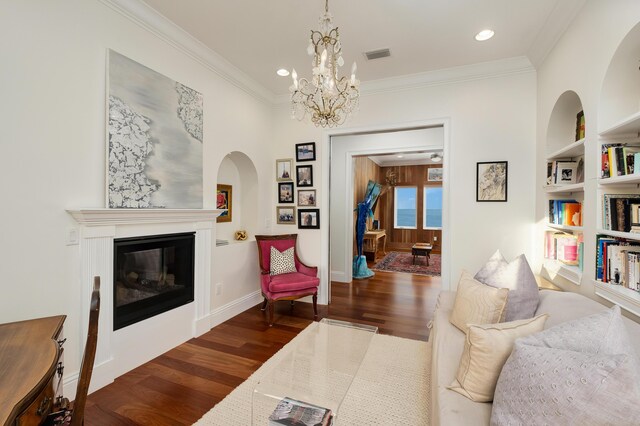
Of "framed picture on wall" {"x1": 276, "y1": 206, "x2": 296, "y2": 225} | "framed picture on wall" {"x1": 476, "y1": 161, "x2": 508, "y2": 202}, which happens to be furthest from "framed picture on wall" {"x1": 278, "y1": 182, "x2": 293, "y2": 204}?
"framed picture on wall" {"x1": 476, "y1": 161, "x2": 508, "y2": 202}

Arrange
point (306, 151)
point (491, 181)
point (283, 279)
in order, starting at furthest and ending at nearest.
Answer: point (306, 151)
point (283, 279)
point (491, 181)

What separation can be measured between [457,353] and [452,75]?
3176 mm

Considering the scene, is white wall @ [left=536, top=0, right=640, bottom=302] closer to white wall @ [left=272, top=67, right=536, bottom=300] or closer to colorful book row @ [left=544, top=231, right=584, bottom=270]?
colorful book row @ [left=544, top=231, right=584, bottom=270]

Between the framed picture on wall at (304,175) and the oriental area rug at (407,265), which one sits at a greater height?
the framed picture on wall at (304,175)

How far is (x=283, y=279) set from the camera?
3.73 m

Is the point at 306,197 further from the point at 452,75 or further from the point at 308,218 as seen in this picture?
the point at 452,75

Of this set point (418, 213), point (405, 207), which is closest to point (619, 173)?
point (418, 213)

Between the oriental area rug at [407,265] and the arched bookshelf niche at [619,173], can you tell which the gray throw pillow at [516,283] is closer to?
the arched bookshelf niche at [619,173]

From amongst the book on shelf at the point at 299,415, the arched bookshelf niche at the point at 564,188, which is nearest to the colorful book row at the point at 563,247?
the arched bookshelf niche at the point at 564,188

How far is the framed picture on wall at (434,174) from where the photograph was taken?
29.5 feet

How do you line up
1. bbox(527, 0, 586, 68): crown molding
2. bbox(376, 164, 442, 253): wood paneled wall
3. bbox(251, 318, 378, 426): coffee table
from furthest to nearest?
bbox(376, 164, 442, 253): wood paneled wall < bbox(527, 0, 586, 68): crown molding < bbox(251, 318, 378, 426): coffee table

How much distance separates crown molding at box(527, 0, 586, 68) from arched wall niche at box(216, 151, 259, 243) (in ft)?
11.3

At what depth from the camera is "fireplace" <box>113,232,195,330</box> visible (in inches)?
98.0

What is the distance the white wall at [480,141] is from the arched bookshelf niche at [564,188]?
1.15ft
